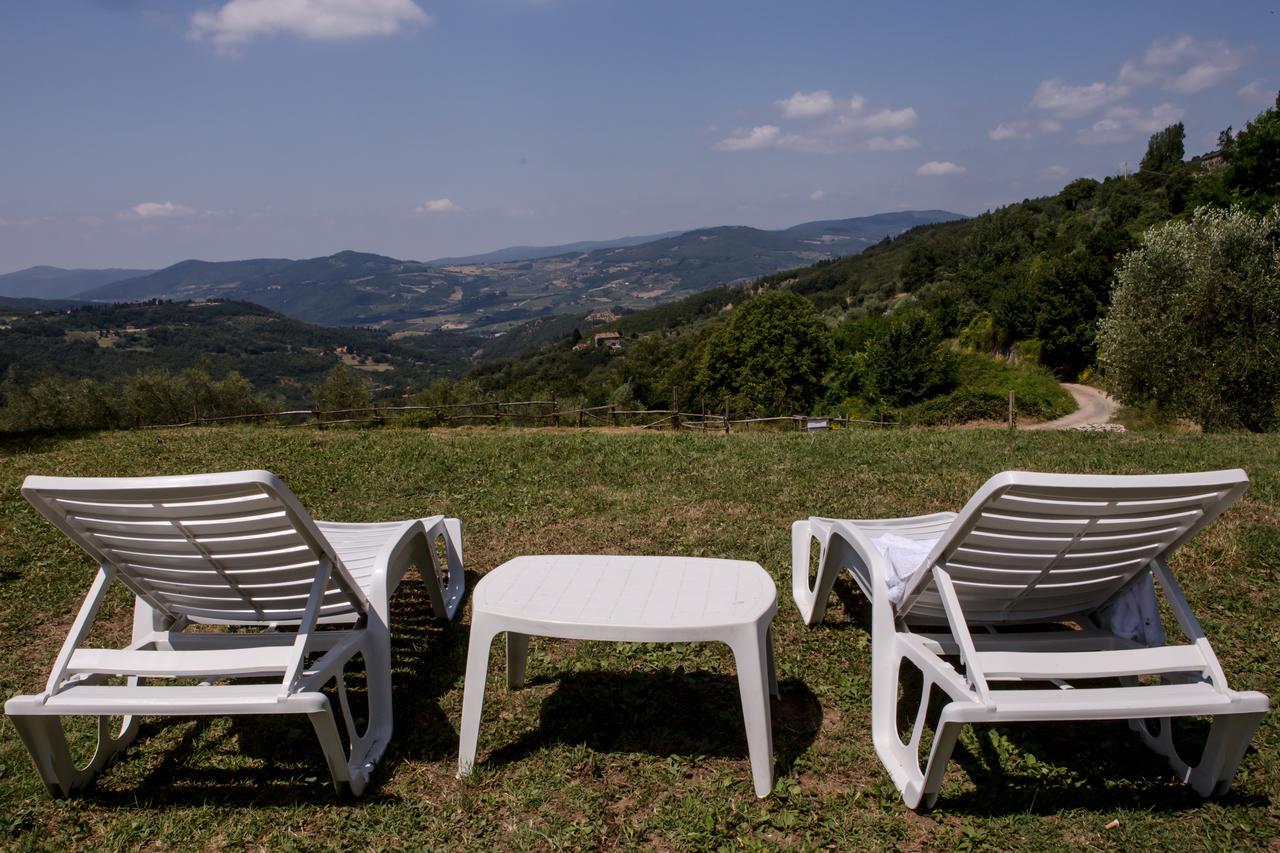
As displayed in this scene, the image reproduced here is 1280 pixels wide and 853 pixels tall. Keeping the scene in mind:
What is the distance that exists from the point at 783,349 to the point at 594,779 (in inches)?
1695

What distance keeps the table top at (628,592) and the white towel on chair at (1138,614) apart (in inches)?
54.9

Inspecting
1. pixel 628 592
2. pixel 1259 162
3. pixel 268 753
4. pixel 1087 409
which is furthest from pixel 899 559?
pixel 1259 162

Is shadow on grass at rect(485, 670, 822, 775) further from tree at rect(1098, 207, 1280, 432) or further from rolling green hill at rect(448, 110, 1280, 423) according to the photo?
rolling green hill at rect(448, 110, 1280, 423)

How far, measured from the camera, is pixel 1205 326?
1644 centimetres

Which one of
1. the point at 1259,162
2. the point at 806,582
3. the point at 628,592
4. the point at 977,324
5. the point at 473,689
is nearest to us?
the point at 473,689

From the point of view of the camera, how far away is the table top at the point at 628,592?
243cm

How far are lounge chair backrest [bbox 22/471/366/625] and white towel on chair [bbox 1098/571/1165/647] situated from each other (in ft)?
9.85

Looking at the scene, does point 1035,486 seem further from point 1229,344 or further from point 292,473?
point 1229,344

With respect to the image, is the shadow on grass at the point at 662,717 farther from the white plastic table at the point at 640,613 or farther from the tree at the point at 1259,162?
the tree at the point at 1259,162

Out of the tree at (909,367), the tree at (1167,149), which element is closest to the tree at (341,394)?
the tree at (909,367)

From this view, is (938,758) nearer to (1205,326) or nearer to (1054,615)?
(1054,615)

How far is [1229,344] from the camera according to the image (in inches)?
625

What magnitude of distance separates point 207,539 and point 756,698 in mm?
1950

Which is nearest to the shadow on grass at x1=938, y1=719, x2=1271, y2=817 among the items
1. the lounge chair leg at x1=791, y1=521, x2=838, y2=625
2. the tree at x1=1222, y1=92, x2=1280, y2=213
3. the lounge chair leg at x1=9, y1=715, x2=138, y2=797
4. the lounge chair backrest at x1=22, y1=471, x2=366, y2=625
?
the lounge chair leg at x1=791, y1=521, x2=838, y2=625
